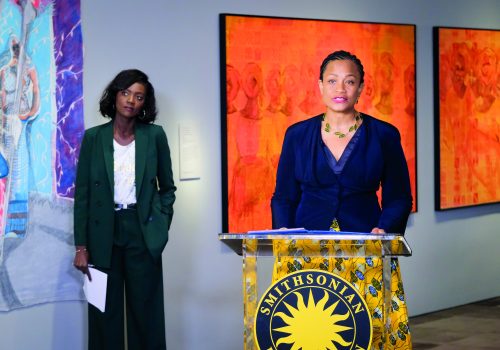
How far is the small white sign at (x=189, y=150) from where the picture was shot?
225 inches

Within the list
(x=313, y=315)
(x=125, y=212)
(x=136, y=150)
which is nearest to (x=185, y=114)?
(x=136, y=150)

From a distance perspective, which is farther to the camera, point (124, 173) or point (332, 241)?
point (124, 173)

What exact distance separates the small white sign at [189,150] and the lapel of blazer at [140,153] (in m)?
0.78

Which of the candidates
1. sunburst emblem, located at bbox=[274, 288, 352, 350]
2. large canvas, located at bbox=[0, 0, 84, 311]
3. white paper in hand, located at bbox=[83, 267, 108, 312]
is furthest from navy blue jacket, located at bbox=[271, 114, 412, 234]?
large canvas, located at bbox=[0, 0, 84, 311]

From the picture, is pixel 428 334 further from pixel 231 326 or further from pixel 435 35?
pixel 435 35

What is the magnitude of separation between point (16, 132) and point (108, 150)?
544 mm

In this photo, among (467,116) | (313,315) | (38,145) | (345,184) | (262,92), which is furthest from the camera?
(467,116)

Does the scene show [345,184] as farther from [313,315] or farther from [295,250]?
[313,315]

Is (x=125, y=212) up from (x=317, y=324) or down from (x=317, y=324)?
up

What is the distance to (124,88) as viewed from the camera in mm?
4883

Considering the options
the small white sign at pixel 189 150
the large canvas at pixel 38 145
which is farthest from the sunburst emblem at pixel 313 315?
the small white sign at pixel 189 150

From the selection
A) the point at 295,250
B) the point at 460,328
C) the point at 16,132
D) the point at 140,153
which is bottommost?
the point at 460,328

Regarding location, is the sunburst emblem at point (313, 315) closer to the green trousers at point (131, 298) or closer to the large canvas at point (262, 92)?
the green trousers at point (131, 298)

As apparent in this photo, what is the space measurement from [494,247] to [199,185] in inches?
129
